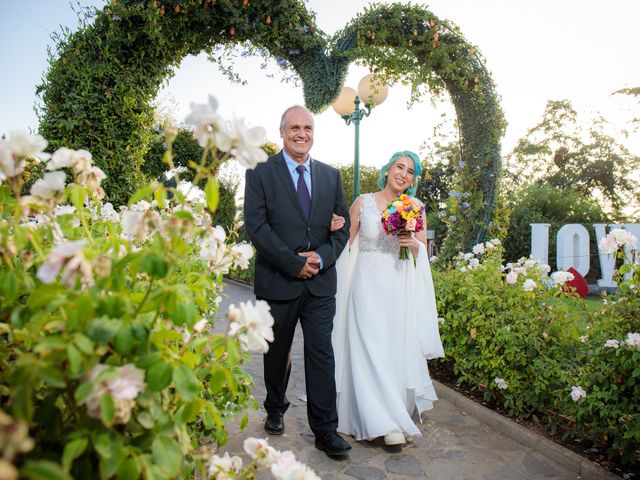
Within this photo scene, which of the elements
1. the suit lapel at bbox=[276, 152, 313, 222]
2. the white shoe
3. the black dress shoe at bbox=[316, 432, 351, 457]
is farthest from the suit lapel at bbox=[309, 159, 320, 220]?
the white shoe

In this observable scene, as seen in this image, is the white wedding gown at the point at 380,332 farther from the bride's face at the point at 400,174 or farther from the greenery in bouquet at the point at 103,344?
the greenery in bouquet at the point at 103,344

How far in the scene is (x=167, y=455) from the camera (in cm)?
→ 93

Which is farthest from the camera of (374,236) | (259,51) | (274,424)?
(259,51)

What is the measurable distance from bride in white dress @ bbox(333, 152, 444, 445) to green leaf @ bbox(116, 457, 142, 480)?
2.87 m

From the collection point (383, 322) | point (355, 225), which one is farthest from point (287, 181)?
point (383, 322)

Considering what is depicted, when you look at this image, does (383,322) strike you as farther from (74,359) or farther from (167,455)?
(74,359)

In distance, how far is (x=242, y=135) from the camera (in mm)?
→ 1044

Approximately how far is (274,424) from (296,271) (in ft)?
4.22

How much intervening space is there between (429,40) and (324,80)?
161cm

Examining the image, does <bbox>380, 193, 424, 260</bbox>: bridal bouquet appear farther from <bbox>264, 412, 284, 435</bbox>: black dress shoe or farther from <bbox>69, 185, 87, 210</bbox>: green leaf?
<bbox>69, 185, 87, 210</bbox>: green leaf

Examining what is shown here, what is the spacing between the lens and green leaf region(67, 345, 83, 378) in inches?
31.6

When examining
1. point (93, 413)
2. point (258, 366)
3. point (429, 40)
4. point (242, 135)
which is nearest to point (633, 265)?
point (242, 135)

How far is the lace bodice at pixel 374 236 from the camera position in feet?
13.4

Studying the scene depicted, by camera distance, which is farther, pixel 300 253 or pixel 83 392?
pixel 300 253
